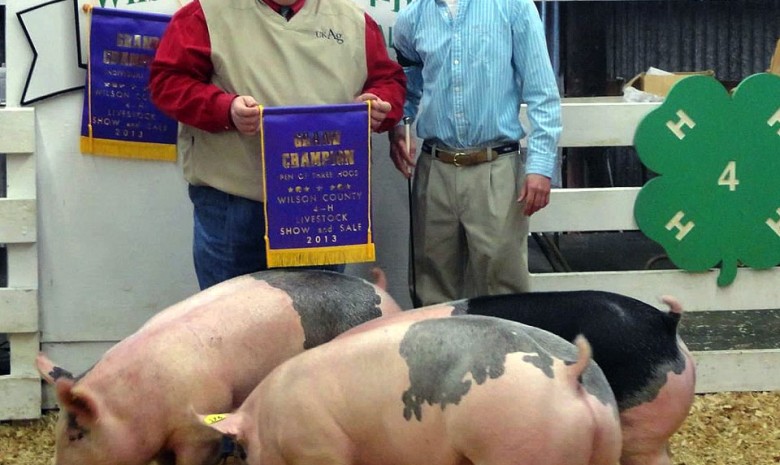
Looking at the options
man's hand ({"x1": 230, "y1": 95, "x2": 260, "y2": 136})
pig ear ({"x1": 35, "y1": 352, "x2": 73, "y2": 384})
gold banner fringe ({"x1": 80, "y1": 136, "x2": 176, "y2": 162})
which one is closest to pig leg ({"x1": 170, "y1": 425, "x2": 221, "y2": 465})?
pig ear ({"x1": 35, "y1": 352, "x2": 73, "y2": 384})

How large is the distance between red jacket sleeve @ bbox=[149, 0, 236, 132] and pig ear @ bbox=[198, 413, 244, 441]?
1.04 m

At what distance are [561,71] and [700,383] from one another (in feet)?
16.4

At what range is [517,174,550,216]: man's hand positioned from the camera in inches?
155

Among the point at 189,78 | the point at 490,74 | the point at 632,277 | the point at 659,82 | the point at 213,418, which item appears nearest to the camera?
the point at 213,418

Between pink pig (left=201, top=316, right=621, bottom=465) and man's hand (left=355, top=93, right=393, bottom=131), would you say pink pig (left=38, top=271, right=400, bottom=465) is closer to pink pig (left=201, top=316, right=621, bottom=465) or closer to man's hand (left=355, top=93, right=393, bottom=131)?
pink pig (left=201, top=316, right=621, bottom=465)

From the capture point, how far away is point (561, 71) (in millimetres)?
9469

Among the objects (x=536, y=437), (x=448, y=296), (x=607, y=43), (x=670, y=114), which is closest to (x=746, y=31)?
(x=607, y=43)

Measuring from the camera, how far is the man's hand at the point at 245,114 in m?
3.54

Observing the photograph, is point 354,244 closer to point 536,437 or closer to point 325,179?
point 325,179

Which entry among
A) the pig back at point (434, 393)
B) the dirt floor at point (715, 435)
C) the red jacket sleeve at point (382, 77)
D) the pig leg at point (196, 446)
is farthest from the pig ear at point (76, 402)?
the red jacket sleeve at point (382, 77)

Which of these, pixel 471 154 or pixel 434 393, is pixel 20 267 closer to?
pixel 471 154

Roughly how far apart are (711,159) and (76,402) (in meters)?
2.81

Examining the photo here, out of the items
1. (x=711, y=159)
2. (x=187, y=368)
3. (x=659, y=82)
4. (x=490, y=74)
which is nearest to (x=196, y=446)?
(x=187, y=368)

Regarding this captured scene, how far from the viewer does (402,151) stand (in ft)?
13.6
